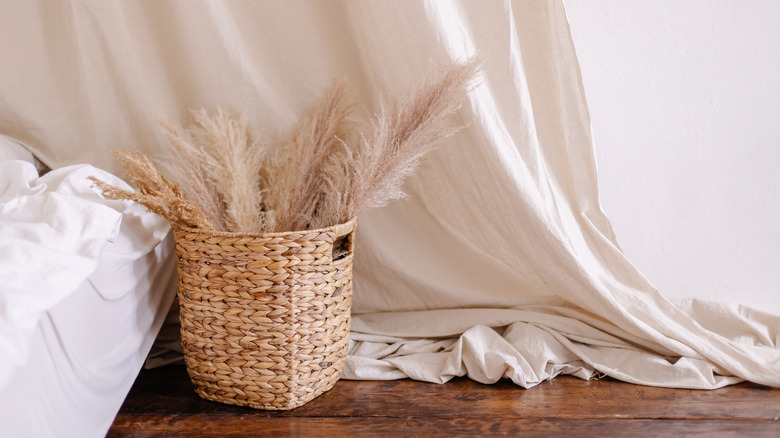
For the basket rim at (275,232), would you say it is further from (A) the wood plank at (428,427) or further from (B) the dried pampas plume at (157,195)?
(A) the wood plank at (428,427)

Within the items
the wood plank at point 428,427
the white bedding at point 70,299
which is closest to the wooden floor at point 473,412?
the wood plank at point 428,427

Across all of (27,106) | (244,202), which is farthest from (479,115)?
(27,106)

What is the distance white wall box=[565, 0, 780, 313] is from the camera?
1.53 metres

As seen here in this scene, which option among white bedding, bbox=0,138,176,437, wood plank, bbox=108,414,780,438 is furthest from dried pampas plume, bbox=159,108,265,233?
wood plank, bbox=108,414,780,438

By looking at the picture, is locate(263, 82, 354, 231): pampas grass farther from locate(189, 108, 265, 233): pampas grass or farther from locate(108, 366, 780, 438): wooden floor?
locate(108, 366, 780, 438): wooden floor

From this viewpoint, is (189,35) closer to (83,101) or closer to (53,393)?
(83,101)

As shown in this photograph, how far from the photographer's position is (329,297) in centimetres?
122

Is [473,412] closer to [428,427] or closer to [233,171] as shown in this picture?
[428,427]

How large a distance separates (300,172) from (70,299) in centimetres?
52

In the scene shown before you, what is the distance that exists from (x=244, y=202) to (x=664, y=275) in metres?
1.15

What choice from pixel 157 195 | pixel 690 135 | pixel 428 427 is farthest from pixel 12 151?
pixel 690 135

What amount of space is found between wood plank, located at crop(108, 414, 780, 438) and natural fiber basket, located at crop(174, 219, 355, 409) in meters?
0.07

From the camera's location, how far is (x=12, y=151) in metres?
1.43

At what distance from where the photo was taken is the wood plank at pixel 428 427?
113 cm
